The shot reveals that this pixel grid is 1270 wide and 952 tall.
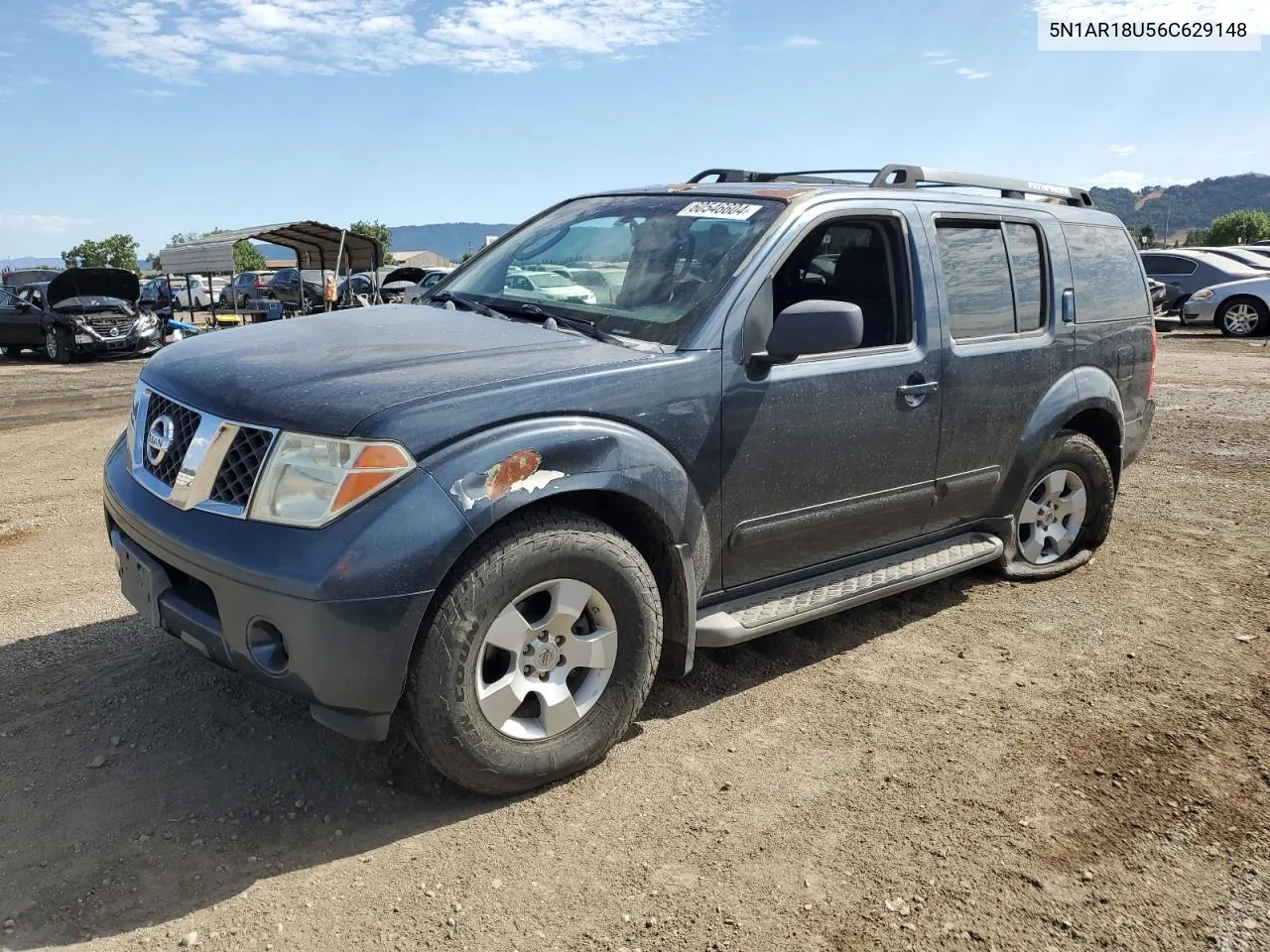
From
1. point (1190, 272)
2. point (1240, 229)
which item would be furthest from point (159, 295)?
point (1240, 229)

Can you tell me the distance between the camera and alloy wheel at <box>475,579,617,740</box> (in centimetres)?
287

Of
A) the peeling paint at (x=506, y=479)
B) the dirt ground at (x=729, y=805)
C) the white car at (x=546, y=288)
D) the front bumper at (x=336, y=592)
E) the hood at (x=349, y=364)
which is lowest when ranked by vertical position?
the dirt ground at (x=729, y=805)

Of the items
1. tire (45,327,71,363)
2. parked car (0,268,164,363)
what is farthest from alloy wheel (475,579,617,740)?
tire (45,327,71,363)

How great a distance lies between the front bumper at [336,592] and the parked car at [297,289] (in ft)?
83.8

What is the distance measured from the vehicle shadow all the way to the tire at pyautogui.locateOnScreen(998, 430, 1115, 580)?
5.10 ft

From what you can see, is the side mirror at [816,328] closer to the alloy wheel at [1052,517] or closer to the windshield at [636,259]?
the windshield at [636,259]

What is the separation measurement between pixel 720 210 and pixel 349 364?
158cm

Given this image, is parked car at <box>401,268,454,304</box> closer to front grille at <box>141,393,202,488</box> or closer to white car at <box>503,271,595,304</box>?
white car at <box>503,271,595,304</box>

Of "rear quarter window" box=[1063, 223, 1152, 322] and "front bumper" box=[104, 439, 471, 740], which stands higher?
"rear quarter window" box=[1063, 223, 1152, 322]

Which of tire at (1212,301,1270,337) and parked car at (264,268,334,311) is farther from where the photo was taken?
parked car at (264,268,334,311)

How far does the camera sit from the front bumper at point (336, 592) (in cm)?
254

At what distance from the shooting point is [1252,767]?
3.29 meters

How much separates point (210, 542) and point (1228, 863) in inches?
118

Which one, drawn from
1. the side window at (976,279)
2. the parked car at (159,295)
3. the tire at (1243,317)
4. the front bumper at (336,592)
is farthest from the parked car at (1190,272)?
the parked car at (159,295)
